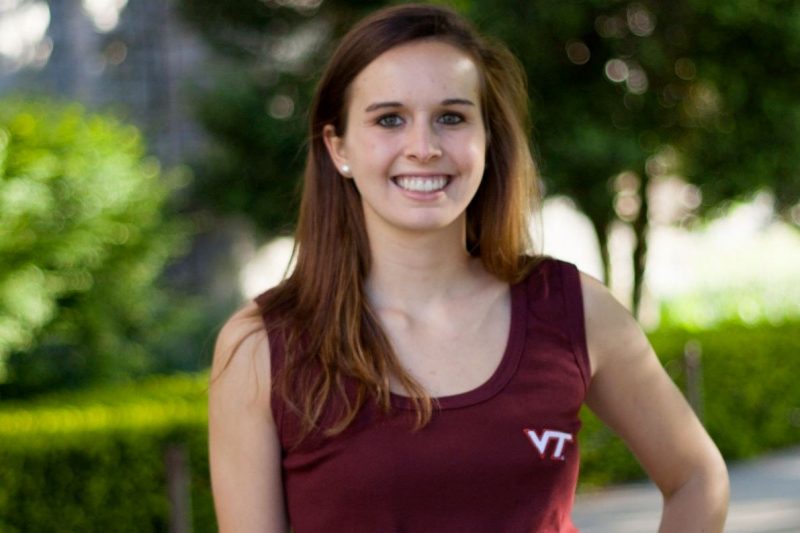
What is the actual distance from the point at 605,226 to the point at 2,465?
5656 millimetres

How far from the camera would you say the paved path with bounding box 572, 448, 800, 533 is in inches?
296

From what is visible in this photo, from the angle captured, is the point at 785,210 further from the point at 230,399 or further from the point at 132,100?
the point at 230,399

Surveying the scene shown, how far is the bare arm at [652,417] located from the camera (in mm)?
2400

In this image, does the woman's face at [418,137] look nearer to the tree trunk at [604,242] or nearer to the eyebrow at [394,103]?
the eyebrow at [394,103]

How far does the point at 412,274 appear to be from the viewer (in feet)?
7.93

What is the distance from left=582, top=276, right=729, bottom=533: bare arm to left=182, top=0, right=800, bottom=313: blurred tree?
667 cm

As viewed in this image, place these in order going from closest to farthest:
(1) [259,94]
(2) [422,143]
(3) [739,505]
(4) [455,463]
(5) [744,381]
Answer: (4) [455,463] < (2) [422,143] < (3) [739,505] < (1) [259,94] < (5) [744,381]

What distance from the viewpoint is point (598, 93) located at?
9734mm

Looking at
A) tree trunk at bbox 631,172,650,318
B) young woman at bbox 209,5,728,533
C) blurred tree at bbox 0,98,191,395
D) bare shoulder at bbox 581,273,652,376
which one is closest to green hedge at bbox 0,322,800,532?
blurred tree at bbox 0,98,191,395

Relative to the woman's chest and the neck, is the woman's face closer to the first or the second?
the neck

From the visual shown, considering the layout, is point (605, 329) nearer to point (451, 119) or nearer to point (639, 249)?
point (451, 119)

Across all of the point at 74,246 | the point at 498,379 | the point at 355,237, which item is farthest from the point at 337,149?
the point at 74,246

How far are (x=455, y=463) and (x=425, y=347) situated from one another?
0.81ft

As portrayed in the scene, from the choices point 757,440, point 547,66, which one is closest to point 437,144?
point 547,66
